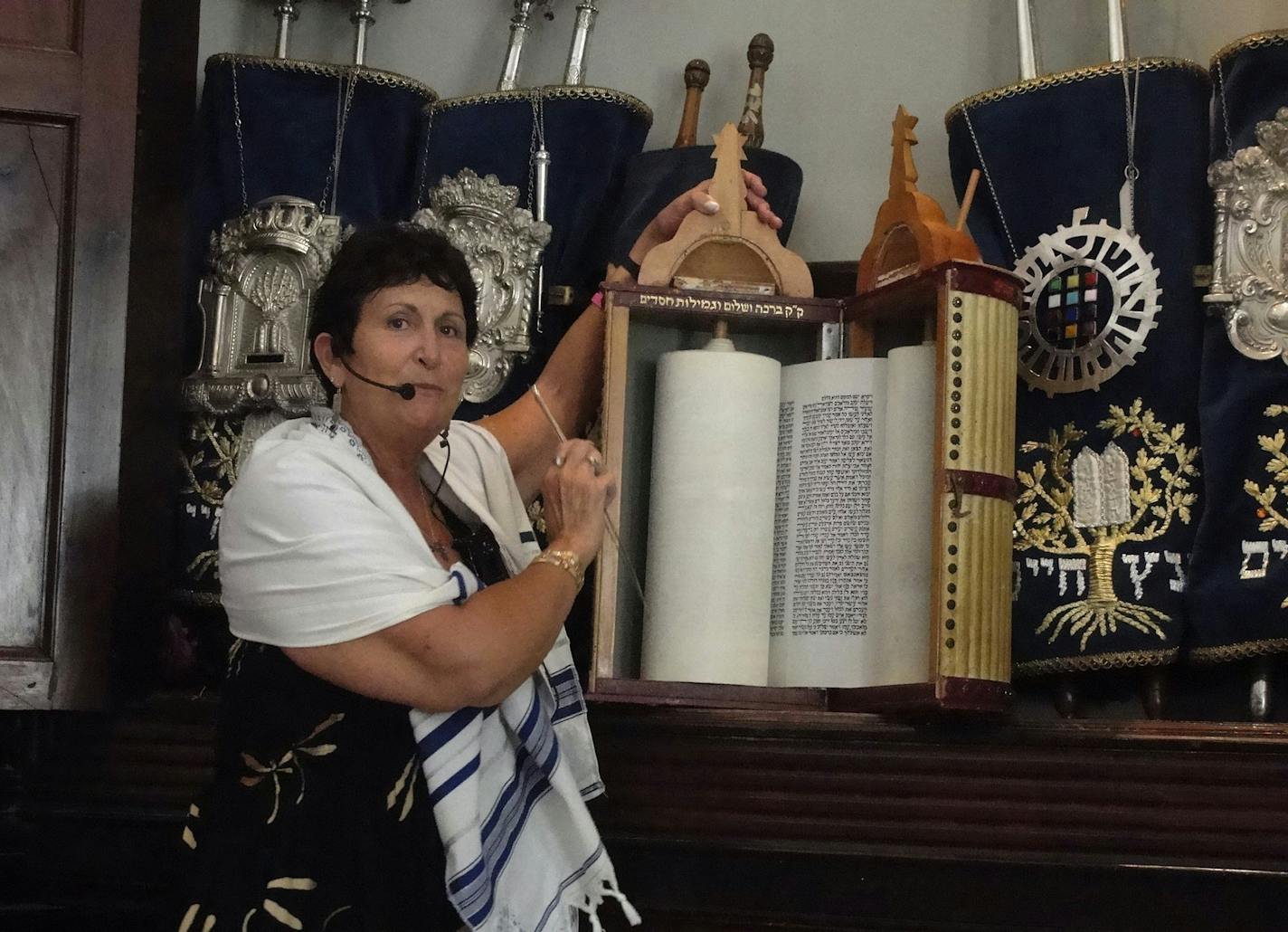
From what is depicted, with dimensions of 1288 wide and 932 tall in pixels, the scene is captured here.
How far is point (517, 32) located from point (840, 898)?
1039mm

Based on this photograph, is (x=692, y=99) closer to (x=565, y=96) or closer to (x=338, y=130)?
(x=565, y=96)

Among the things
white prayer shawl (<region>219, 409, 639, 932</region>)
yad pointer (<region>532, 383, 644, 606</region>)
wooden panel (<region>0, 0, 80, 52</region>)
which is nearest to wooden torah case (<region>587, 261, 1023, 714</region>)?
yad pointer (<region>532, 383, 644, 606</region>)

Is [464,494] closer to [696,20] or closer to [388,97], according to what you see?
[388,97]

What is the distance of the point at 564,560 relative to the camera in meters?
1.39

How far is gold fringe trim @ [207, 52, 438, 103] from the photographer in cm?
192

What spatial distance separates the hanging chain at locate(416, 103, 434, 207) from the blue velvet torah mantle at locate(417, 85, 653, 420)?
0.06 ft

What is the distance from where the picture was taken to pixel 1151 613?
5.30 ft

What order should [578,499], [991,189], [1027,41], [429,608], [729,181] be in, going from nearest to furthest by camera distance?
[429,608]
[578,499]
[729,181]
[991,189]
[1027,41]

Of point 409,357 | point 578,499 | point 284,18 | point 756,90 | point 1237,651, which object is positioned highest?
point 284,18

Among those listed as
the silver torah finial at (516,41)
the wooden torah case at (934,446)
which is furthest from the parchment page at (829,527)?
Result: the silver torah finial at (516,41)

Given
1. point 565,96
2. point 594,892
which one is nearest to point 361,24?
point 565,96

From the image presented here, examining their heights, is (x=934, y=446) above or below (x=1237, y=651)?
above

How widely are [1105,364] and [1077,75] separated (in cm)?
29

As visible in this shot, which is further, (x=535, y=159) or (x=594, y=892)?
Answer: (x=535, y=159)
